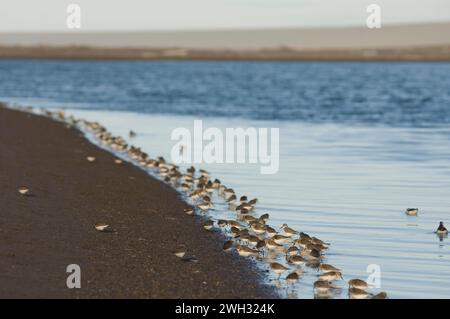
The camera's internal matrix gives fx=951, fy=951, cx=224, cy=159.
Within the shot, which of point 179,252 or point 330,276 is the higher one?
point 179,252

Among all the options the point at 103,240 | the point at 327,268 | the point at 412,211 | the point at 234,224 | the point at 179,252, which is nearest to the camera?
the point at 327,268

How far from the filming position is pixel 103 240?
1398 centimetres

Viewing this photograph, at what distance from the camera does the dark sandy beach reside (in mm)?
11375

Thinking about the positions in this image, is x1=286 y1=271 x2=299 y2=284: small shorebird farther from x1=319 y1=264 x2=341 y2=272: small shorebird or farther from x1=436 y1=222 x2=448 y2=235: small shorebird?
x1=436 y1=222 x2=448 y2=235: small shorebird

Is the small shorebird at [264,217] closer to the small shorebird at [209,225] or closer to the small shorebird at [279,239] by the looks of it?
the small shorebird at [209,225]

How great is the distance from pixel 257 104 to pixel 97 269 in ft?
149

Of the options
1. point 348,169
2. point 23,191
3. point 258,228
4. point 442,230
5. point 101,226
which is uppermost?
point 23,191

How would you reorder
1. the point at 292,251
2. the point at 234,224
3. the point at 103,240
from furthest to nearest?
the point at 234,224, the point at 103,240, the point at 292,251

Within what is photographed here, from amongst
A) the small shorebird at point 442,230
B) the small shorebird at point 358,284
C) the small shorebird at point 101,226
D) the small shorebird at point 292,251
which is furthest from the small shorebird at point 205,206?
the small shorebird at point 358,284

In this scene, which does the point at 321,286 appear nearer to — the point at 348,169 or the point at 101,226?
the point at 101,226

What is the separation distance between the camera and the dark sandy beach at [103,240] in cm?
1138

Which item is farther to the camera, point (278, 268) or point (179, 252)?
point (179, 252)

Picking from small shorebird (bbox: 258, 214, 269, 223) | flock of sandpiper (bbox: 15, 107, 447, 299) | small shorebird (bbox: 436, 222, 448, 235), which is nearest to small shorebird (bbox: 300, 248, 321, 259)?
flock of sandpiper (bbox: 15, 107, 447, 299)

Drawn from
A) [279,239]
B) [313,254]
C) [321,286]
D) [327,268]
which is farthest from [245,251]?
[321,286]
